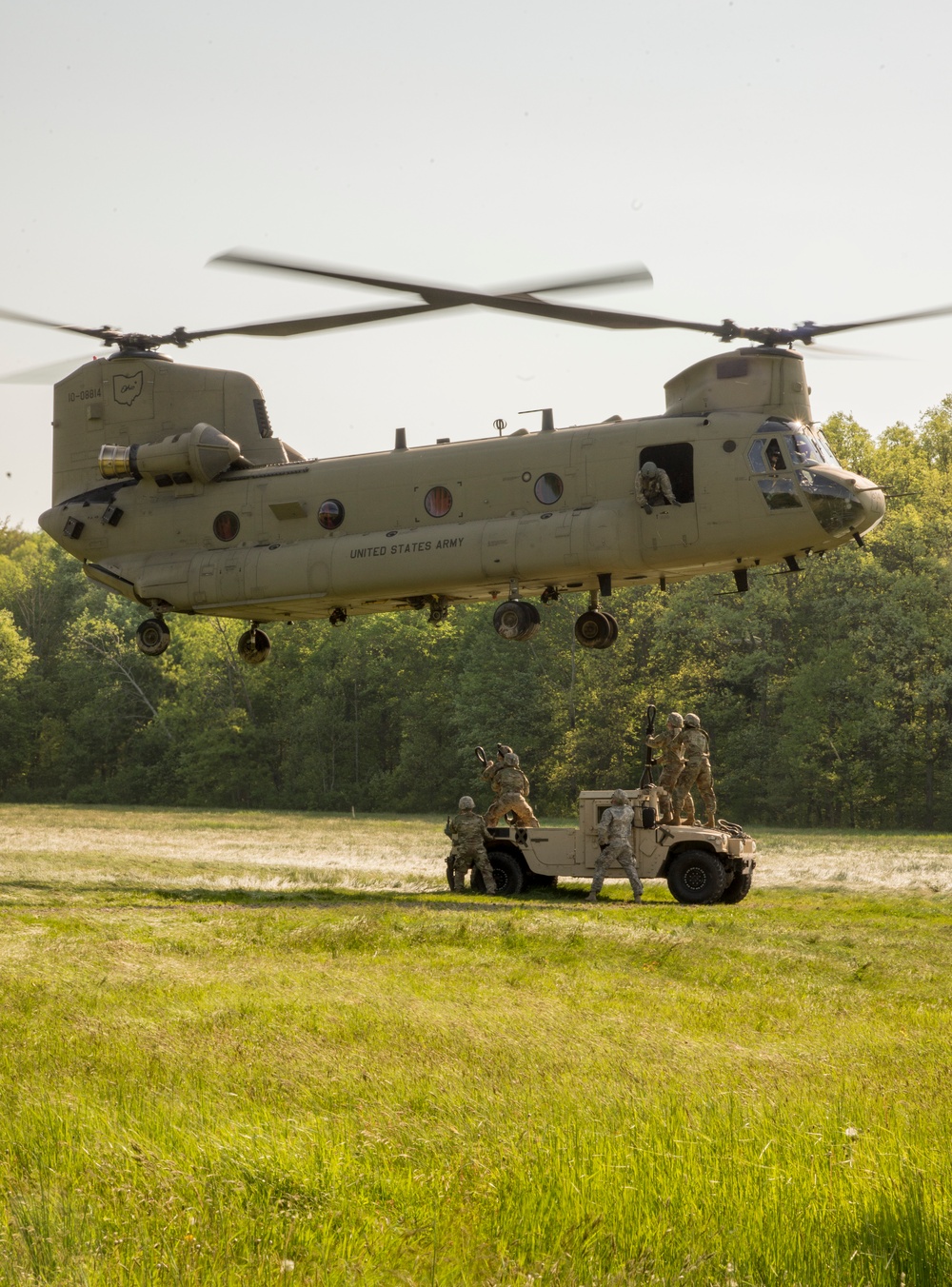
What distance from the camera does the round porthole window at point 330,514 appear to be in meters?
22.6

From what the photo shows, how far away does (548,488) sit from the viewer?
21.1m

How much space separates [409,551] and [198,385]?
569cm

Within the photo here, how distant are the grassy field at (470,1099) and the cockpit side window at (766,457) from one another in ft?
22.3

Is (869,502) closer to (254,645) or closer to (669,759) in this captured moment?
(669,759)

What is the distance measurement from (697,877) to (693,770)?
1.91m

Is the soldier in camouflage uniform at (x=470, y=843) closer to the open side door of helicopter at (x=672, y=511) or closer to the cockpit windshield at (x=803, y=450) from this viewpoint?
the open side door of helicopter at (x=672, y=511)

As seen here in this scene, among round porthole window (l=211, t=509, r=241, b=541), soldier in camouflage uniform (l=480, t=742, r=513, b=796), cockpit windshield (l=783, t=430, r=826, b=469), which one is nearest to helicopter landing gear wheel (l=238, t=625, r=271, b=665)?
round porthole window (l=211, t=509, r=241, b=541)

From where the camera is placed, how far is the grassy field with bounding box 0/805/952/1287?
5.03 meters

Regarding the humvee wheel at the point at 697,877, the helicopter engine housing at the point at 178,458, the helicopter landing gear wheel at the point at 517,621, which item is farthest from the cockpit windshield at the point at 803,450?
the helicopter engine housing at the point at 178,458

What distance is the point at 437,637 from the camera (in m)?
77.6

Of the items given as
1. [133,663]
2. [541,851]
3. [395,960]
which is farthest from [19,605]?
[395,960]

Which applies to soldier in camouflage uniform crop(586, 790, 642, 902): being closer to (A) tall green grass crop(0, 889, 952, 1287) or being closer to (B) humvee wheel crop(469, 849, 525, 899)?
(B) humvee wheel crop(469, 849, 525, 899)

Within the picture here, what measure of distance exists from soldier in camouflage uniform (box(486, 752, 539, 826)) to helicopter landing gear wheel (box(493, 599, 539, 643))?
188 cm

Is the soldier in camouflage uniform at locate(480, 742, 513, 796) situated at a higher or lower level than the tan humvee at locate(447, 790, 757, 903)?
higher
